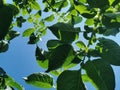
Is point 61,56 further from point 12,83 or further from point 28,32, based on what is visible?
point 28,32

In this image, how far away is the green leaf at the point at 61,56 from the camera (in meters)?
1.22

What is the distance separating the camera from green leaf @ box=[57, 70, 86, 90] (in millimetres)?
1184

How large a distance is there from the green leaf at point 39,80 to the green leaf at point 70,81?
26 cm

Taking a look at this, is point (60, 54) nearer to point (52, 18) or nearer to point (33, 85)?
point (33, 85)

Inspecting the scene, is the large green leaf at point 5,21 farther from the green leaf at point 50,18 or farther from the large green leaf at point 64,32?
the green leaf at point 50,18

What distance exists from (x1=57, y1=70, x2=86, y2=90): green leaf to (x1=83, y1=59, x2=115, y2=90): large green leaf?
0.17 feet

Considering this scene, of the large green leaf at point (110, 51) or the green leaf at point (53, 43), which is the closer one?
the large green leaf at point (110, 51)

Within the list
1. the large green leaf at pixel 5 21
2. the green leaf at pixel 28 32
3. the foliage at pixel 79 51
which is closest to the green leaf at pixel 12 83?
the foliage at pixel 79 51

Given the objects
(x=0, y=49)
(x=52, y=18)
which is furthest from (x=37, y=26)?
(x=0, y=49)

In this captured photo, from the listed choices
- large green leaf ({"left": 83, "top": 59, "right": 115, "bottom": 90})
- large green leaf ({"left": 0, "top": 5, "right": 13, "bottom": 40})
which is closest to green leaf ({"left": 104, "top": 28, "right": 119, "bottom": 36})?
large green leaf ({"left": 83, "top": 59, "right": 115, "bottom": 90})

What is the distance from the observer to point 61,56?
1249mm

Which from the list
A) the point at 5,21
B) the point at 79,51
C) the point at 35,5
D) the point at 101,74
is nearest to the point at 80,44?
the point at 79,51

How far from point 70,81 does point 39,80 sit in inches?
12.2

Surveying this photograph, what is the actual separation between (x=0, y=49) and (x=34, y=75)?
1.06 feet
